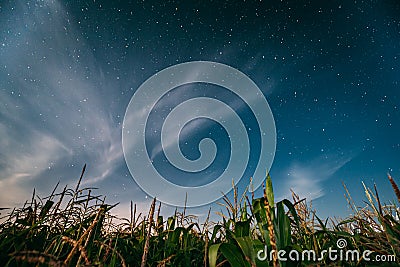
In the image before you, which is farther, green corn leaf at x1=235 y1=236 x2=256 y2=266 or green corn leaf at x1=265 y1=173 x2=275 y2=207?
green corn leaf at x1=265 y1=173 x2=275 y2=207

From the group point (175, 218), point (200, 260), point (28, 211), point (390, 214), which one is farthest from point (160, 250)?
point (390, 214)

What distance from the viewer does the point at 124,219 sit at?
3699mm

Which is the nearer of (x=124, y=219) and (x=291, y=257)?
(x=291, y=257)

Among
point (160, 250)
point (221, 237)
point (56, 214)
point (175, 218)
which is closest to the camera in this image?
point (56, 214)

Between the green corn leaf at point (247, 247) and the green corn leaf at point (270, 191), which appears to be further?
the green corn leaf at point (270, 191)

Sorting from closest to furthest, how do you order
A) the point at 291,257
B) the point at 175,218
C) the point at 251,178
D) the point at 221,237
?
the point at 291,257 → the point at 251,178 → the point at 221,237 → the point at 175,218

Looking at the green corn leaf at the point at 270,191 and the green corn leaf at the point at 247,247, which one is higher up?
the green corn leaf at the point at 270,191

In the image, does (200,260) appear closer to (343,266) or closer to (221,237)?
(221,237)

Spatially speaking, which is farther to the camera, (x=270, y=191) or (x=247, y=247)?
(x=270, y=191)

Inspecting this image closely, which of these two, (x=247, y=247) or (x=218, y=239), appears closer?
(x=247, y=247)

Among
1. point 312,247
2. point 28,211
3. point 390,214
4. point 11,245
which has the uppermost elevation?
point 390,214

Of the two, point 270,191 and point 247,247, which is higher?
point 270,191

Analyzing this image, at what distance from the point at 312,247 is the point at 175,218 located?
6.43 ft

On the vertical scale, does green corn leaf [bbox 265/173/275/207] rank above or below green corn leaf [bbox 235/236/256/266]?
above
